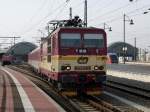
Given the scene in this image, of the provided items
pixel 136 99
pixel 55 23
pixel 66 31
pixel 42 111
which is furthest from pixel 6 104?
pixel 55 23

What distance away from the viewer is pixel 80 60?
19422mm

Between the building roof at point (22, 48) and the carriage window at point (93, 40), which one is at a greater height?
the building roof at point (22, 48)

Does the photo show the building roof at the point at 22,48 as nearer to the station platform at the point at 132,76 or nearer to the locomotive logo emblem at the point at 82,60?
the station platform at the point at 132,76

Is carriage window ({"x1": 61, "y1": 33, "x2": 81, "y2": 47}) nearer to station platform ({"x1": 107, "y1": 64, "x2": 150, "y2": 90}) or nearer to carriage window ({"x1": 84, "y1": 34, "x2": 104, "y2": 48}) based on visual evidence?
carriage window ({"x1": 84, "y1": 34, "x2": 104, "y2": 48})

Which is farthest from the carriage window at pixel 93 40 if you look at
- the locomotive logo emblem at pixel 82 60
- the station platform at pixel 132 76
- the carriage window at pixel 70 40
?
the station platform at pixel 132 76

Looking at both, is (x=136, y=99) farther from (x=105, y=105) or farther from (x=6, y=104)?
(x=6, y=104)

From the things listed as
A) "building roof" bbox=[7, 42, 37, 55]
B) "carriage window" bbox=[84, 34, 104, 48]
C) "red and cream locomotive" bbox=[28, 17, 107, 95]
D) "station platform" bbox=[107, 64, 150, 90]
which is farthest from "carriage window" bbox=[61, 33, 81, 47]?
"building roof" bbox=[7, 42, 37, 55]

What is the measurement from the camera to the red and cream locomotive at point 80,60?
63.2 ft

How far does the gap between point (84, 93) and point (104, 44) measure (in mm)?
2379

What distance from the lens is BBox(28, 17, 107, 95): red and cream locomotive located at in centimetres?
1925

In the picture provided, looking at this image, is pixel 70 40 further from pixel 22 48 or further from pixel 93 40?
pixel 22 48

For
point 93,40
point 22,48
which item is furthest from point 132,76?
point 22,48

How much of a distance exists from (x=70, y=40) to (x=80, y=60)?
1.01 m

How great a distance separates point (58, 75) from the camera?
19141 millimetres
